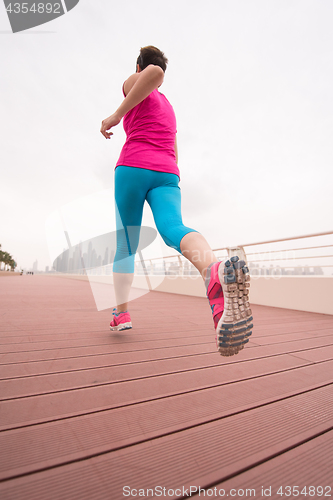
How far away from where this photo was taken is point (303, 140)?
41.9ft

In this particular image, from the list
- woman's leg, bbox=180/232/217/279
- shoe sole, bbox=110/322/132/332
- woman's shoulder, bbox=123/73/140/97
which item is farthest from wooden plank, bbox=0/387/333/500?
woman's shoulder, bbox=123/73/140/97

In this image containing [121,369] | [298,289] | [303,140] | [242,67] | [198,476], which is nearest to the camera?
[198,476]

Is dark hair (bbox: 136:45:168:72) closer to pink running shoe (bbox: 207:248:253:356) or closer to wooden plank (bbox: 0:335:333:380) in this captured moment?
pink running shoe (bbox: 207:248:253:356)

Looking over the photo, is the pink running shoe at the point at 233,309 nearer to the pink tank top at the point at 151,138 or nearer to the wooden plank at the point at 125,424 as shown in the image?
the wooden plank at the point at 125,424

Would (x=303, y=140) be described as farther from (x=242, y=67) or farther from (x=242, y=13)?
(x=242, y=13)

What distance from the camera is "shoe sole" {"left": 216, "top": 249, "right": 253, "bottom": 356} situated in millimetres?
672

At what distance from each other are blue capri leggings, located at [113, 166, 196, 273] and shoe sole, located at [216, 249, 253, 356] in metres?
0.24

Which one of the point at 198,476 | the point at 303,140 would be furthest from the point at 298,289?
the point at 303,140

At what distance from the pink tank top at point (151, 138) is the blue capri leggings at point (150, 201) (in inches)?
1.6

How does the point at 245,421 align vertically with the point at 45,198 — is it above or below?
below

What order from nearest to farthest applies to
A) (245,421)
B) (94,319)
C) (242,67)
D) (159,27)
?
(245,421)
(94,319)
(159,27)
(242,67)

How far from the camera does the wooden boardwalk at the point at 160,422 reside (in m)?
0.40

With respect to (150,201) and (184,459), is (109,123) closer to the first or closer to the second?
(150,201)

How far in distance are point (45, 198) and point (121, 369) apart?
2020 cm
